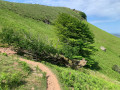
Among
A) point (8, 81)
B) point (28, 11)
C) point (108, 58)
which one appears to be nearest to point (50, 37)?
point (108, 58)

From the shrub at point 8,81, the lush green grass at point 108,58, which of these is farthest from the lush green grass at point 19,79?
the lush green grass at point 108,58

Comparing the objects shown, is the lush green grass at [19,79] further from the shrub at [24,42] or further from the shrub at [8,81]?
the shrub at [24,42]

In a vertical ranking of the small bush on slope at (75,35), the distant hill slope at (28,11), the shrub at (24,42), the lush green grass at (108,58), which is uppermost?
the distant hill slope at (28,11)

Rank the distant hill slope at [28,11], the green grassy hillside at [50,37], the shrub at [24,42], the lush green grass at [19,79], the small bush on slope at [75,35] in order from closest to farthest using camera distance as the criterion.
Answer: the lush green grass at [19,79] → the green grassy hillside at [50,37] → the shrub at [24,42] → the small bush on slope at [75,35] → the distant hill slope at [28,11]

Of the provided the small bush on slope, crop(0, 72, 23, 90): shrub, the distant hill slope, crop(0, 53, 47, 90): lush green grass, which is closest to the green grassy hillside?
the distant hill slope

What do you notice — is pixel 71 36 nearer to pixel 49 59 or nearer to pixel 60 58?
pixel 60 58

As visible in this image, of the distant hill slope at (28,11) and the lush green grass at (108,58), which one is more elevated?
the distant hill slope at (28,11)

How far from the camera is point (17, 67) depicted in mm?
7496

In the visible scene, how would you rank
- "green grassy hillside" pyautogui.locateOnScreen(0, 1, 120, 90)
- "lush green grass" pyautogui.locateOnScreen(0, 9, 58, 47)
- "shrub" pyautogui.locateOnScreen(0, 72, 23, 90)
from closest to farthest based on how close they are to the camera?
"shrub" pyautogui.locateOnScreen(0, 72, 23, 90) < "green grassy hillside" pyautogui.locateOnScreen(0, 1, 120, 90) < "lush green grass" pyautogui.locateOnScreen(0, 9, 58, 47)

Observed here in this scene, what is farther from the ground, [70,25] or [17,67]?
[70,25]

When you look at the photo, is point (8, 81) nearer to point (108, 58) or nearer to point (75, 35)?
point (75, 35)

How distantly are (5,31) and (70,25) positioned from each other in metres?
9.62

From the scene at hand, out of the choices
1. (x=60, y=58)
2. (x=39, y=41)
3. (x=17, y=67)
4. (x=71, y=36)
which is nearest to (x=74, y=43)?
(x=71, y=36)

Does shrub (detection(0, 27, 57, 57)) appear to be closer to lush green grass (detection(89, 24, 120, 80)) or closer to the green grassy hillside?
the green grassy hillside
